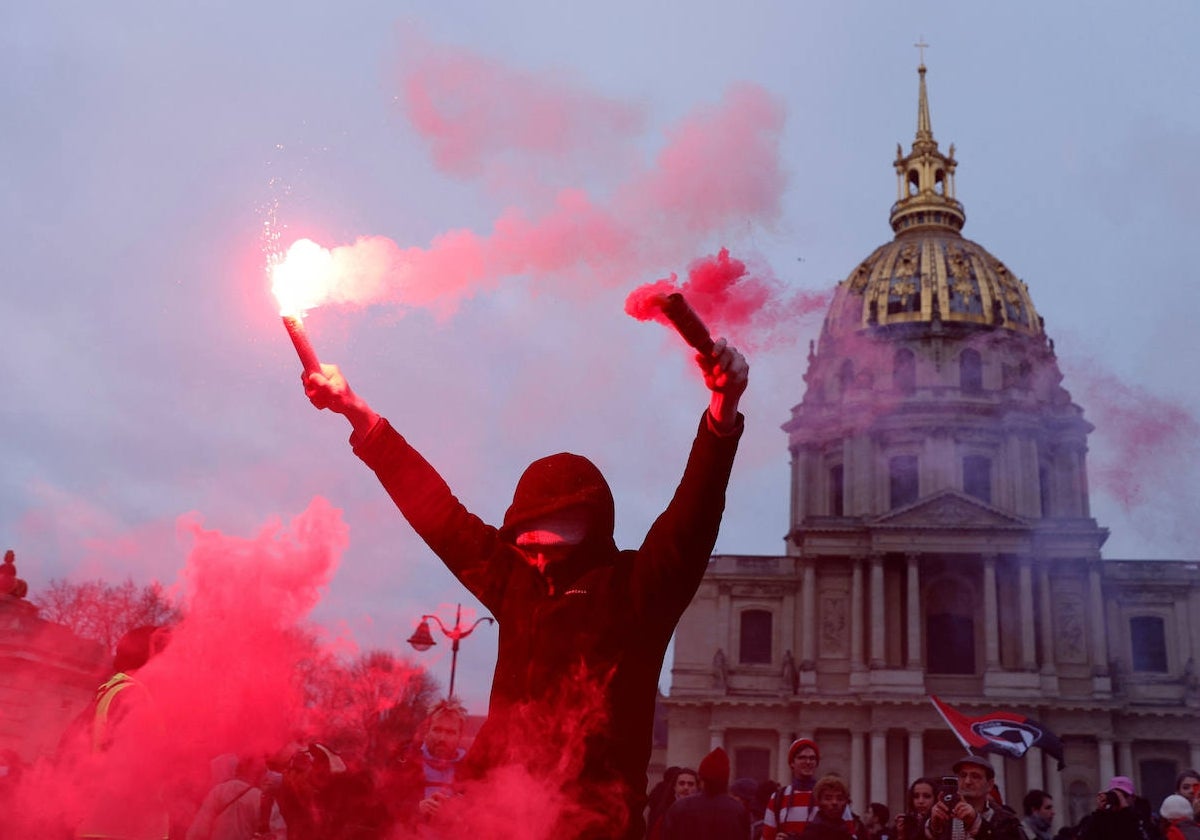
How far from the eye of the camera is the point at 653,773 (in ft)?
168

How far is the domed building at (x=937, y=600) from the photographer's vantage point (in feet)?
154

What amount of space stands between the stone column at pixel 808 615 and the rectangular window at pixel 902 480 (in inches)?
221

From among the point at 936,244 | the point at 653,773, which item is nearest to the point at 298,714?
the point at 653,773

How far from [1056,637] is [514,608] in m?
50.6

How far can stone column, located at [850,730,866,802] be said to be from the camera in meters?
46.4

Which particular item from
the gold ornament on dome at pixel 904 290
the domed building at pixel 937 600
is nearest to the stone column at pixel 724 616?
the domed building at pixel 937 600

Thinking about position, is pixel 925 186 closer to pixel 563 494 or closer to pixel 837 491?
pixel 837 491

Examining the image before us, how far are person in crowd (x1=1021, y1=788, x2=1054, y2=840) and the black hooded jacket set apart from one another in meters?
7.96

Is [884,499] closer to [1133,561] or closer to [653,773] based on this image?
[1133,561]

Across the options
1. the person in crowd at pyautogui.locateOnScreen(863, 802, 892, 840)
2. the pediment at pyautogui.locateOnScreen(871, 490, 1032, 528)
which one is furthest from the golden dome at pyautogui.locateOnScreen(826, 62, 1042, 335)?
the person in crowd at pyautogui.locateOnScreen(863, 802, 892, 840)

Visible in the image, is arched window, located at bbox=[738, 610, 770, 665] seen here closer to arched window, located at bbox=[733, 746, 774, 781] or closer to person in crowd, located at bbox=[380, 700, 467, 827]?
arched window, located at bbox=[733, 746, 774, 781]

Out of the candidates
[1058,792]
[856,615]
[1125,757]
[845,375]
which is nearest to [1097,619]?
[1125,757]

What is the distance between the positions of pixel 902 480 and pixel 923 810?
48.6m

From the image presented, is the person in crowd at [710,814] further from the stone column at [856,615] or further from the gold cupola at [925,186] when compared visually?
the gold cupola at [925,186]
